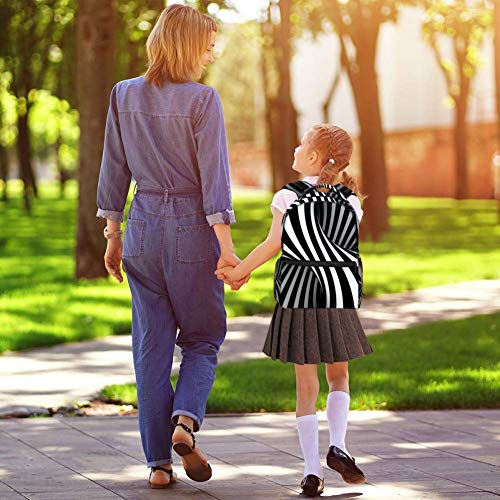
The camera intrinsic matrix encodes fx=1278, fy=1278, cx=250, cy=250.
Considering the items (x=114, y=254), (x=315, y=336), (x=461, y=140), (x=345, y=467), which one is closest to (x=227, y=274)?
(x=315, y=336)

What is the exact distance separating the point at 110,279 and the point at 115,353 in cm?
614

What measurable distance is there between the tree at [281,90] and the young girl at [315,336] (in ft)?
44.6

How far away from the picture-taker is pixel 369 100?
25.3 metres

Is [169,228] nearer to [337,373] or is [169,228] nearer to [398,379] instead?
[337,373]

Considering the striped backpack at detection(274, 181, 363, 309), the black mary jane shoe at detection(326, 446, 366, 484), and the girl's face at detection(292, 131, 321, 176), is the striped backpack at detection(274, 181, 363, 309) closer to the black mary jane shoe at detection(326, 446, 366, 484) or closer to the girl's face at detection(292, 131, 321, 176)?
the girl's face at detection(292, 131, 321, 176)

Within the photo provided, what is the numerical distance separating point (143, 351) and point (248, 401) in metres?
2.42

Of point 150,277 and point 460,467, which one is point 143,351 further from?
Result: point 460,467

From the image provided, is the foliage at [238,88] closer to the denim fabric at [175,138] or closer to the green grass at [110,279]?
the green grass at [110,279]

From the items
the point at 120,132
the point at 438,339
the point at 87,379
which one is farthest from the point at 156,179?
the point at 438,339

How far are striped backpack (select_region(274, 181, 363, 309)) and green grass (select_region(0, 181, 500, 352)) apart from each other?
522cm

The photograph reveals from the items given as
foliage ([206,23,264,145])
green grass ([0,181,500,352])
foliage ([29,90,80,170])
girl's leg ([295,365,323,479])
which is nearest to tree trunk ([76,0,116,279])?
green grass ([0,181,500,352])

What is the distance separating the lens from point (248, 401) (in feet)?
24.8

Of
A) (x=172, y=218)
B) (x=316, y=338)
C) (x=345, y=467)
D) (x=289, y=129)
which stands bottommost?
(x=345, y=467)

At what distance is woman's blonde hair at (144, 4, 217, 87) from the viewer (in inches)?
197
